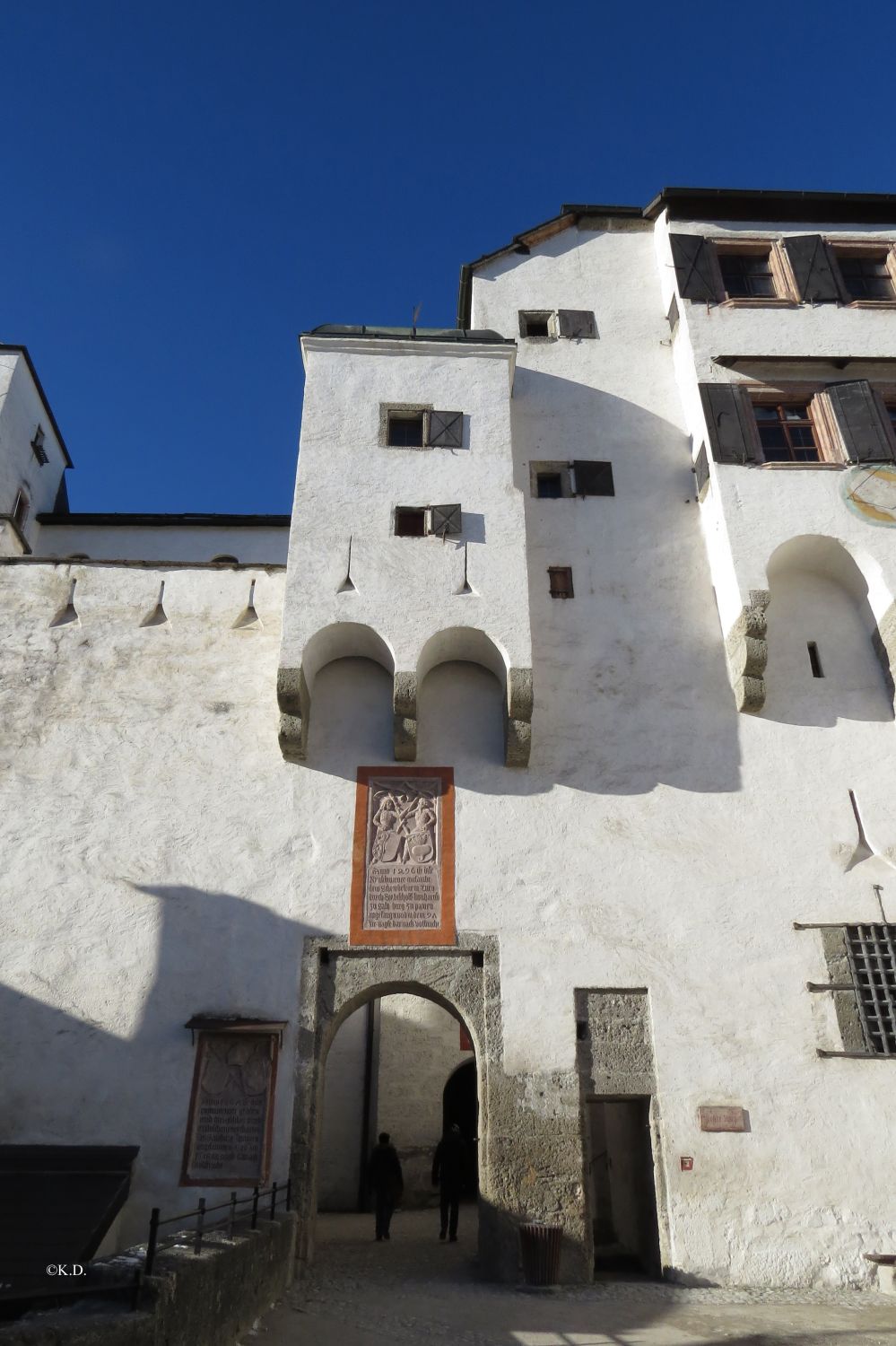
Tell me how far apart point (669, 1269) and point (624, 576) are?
8.37m

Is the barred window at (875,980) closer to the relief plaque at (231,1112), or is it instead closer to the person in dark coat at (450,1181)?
the person in dark coat at (450,1181)

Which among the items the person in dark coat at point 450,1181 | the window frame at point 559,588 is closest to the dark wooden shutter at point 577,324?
the window frame at point 559,588

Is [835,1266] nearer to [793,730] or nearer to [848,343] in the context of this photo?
[793,730]

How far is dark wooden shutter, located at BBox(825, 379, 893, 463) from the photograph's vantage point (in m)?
13.2

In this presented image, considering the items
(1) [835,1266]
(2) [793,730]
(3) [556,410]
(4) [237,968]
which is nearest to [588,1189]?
(1) [835,1266]

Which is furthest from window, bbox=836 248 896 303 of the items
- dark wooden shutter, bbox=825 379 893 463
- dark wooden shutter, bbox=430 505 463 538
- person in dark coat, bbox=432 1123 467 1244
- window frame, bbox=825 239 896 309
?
person in dark coat, bbox=432 1123 467 1244

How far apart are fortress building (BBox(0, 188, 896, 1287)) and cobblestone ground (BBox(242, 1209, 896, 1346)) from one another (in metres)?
0.53

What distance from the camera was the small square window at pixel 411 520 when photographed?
12.7m

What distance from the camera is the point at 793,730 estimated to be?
40.0ft

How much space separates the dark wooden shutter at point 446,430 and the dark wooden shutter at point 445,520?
3.85 ft

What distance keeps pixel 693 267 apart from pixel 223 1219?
14.6 m

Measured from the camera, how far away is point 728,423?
13484mm

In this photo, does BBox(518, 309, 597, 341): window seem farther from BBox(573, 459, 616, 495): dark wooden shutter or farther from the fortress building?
BBox(573, 459, 616, 495): dark wooden shutter

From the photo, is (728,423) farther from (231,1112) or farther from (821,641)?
(231,1112)
